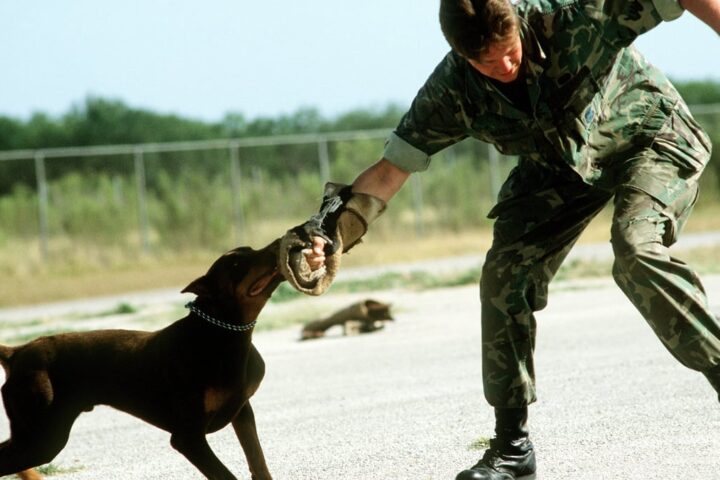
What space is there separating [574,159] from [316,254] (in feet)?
3.65

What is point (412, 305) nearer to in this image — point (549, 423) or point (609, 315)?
point (609, 315)

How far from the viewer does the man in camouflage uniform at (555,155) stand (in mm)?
4434

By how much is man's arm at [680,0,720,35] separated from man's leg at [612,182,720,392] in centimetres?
74

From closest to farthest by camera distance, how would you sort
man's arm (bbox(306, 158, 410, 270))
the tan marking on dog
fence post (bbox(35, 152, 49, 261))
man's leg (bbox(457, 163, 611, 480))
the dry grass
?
man's leg (bbox(457, 163, 611, 480)) → man's arm (bbox(306, 158, 410, 270)) → the tan marking on dog → the dry grass → fence post (bbox(35, 152, 49, 261))

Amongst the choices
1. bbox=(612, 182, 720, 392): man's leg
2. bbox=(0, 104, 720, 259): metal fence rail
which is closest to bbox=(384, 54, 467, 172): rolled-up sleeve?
bbox=(612, 182, 720, 392): man's leg

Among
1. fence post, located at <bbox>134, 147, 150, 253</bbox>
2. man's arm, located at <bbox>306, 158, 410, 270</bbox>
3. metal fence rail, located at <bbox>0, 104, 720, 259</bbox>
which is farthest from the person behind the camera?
fence post, located at <bbox>134, 147, 150, 253</bbox>

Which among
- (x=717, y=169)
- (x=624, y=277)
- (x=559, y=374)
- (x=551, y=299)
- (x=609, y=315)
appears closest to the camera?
(x=624, y=277)

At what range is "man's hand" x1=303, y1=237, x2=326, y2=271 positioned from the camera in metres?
4.91

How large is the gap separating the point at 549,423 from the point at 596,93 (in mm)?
2209

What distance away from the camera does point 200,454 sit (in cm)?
486

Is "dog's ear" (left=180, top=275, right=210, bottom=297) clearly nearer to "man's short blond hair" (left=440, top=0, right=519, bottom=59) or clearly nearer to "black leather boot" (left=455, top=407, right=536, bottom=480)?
"black leather boot" (left=455, top=407, right=536, bottom=480)

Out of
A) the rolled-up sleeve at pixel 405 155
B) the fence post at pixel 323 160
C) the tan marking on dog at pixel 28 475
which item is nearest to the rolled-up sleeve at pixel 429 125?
the rolled-up sleeve at pixel 405 155

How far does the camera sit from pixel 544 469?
5293 millimetres

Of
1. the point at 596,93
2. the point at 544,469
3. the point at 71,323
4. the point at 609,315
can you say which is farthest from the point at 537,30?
the point at 71,323
